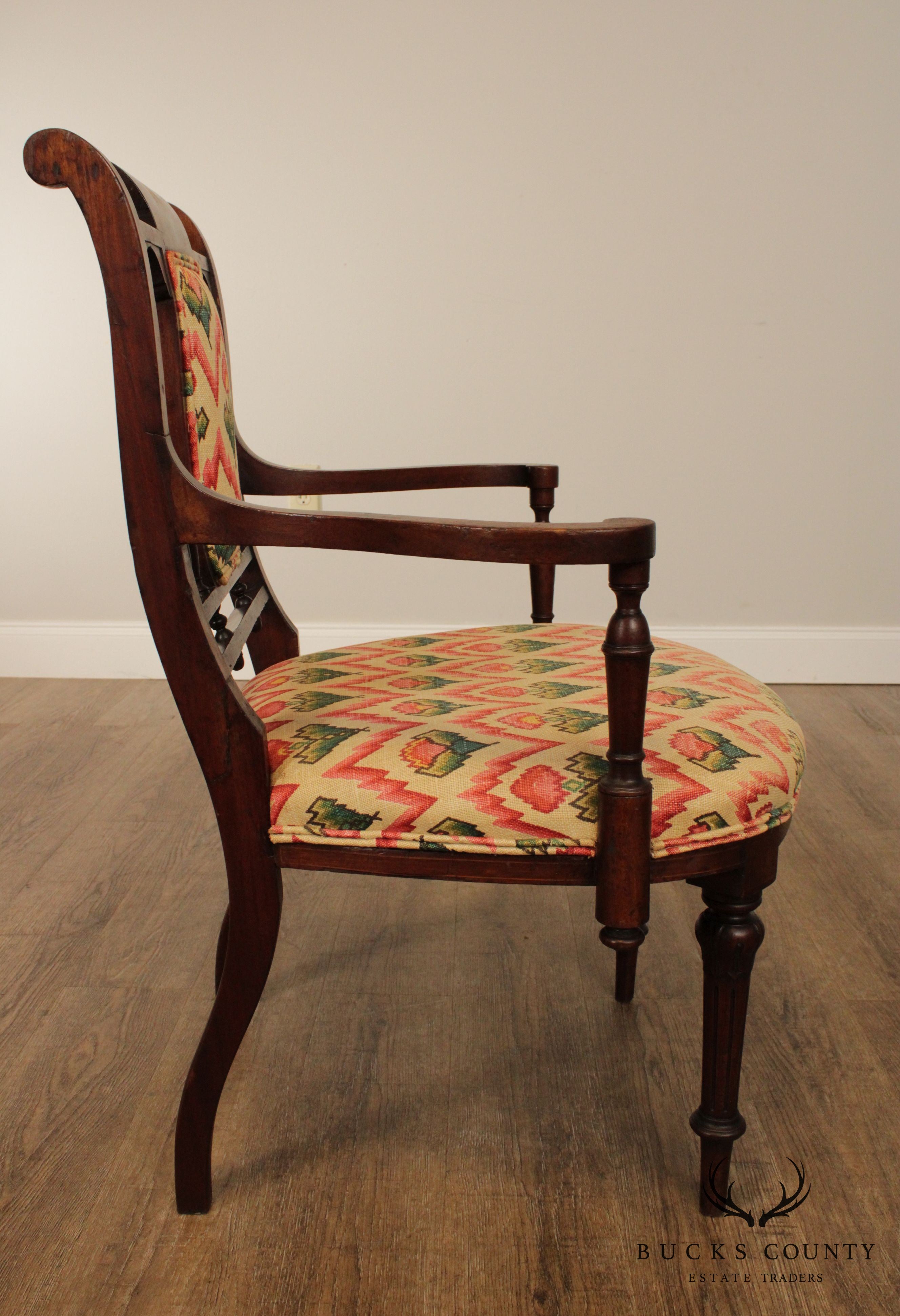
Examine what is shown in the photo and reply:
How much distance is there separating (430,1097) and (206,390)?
722mm

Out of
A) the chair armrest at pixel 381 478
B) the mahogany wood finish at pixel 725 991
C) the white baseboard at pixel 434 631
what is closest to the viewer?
the mahogany wood finish at pixel 725 991

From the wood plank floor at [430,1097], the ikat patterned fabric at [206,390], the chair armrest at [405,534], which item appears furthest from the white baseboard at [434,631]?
the chair armrest at [405,534]

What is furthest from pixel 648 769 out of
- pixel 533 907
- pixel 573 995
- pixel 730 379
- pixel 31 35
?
pixel 31 35

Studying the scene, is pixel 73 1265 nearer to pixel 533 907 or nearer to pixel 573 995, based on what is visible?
pixel 573 995

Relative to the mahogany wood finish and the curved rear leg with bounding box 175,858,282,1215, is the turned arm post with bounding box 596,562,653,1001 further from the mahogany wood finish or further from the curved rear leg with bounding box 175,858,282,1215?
the curved rear leg with bounding box 175,858,282,1215

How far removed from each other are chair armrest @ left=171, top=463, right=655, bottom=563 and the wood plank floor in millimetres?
580

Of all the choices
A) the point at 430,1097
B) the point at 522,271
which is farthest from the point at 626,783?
the point at 522,271

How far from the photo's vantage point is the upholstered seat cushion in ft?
2.59

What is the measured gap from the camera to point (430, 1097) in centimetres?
109

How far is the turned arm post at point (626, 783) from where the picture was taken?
73 centimetres

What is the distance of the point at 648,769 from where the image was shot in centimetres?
80

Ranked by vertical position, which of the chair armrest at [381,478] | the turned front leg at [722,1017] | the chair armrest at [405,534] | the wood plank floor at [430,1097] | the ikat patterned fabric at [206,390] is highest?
the ikat patterned fabric at [206,390]

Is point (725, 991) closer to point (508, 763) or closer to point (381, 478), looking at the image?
point (508, 763)

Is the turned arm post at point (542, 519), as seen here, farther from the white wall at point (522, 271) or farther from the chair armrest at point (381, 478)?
the white wall at point (522, 271)
